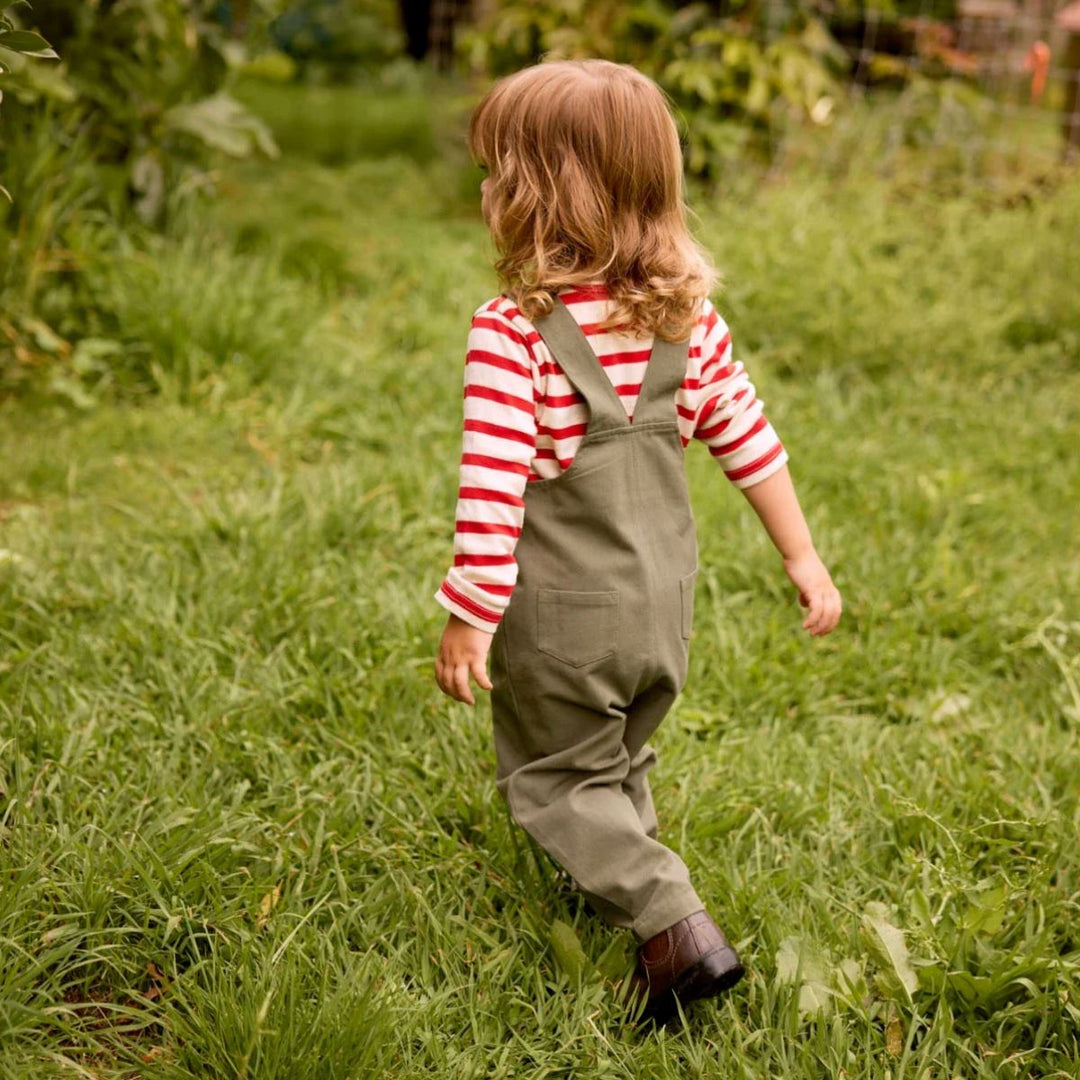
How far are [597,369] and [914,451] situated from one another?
2318 millimetres

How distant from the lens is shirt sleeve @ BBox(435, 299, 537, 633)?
5.50ft

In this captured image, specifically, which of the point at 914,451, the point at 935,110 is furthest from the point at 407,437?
the point at 935,110

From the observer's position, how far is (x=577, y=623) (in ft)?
5.79

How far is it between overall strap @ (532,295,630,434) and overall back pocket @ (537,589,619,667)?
0.80 feet

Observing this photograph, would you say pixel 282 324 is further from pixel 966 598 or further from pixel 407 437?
pixel 966 598

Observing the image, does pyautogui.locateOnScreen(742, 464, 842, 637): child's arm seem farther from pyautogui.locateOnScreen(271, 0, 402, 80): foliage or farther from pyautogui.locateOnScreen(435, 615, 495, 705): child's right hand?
pyautogui.locateOnScreen(271, 0, 402, 80): foliage

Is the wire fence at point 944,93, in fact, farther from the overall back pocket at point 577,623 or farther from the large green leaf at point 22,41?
the large green leaf at point 22,41

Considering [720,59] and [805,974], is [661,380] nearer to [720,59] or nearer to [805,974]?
[805,974]

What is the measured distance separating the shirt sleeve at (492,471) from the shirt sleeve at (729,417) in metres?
0.32

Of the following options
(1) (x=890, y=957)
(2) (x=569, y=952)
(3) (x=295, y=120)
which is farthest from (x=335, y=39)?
(1) (x=890, y=957)

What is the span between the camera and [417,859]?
2088mm

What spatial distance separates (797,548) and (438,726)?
81 cm

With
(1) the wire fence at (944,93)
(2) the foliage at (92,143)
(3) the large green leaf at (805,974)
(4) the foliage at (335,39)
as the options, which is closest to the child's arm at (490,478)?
(3) the large green leaf at (805,974)

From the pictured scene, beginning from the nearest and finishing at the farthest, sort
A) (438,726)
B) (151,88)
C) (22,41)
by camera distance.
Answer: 1. (22,41)
2. (438,726)
3. (151,88)
